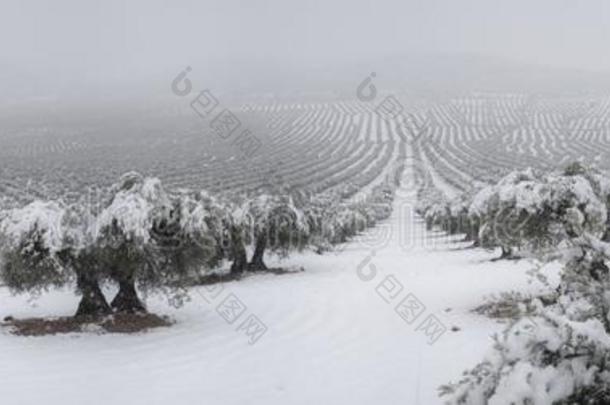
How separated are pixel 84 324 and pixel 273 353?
437cm

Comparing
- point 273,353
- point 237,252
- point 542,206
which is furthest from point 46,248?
point 237,252

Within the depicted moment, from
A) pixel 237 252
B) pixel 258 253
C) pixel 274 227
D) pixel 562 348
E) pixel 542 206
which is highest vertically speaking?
pixel 562 348

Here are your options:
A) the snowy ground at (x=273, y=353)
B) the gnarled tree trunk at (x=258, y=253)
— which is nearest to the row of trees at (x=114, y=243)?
the snowy ground at (x=273, y=353)

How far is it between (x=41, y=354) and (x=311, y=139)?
144461 millimetres

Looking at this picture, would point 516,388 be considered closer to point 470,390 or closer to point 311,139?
point 470,390

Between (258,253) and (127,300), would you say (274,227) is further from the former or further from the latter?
(127,300)

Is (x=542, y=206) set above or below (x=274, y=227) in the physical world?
above

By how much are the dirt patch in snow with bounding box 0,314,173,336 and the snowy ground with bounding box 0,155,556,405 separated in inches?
15.8

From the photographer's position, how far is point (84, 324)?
1523cm

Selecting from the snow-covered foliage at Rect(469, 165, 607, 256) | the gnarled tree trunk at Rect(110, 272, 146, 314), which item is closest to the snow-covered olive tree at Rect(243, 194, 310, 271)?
the gnarled tree trunk at Rect(110, 272, 146, 314)

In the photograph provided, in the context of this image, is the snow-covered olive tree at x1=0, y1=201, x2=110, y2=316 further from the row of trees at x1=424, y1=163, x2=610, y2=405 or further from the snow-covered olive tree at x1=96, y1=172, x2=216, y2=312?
the row of trees at x1=424, y1=163, x2=610, y2=405

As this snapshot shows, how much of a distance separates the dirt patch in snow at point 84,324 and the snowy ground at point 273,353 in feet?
1.32

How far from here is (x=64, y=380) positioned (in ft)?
38.3

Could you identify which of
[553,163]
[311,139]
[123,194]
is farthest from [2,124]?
[123,194]
